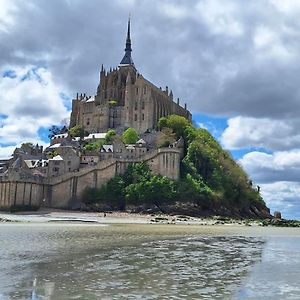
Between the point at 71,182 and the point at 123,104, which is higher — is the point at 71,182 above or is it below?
below

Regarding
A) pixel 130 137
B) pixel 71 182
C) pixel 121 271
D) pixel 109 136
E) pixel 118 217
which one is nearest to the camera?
pixel 121 271

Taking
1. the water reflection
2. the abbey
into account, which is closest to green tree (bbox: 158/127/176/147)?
the abbey

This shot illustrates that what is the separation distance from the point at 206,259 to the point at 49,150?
7922 cm

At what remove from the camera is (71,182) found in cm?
8156

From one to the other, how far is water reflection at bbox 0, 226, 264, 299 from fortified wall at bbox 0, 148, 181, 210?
50897mm

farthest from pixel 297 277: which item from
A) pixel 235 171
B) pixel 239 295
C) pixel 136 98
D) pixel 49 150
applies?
pixel 136 98

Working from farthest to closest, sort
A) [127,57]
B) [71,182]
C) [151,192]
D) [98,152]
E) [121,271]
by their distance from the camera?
[127,57]
[98,152]
[71,182]
[151,192]
[121,271]

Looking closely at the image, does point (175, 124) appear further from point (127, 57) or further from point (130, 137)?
point (127, 57)

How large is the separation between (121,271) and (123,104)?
315 ft

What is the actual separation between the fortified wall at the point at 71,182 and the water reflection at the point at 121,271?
50.9 meters

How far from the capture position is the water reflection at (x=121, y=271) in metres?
13.8

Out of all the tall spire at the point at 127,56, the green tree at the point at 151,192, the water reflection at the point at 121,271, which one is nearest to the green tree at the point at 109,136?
the green tree at the point at 151,192

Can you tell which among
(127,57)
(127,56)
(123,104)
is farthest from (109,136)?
(127,56)

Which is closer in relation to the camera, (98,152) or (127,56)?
(98,152)
